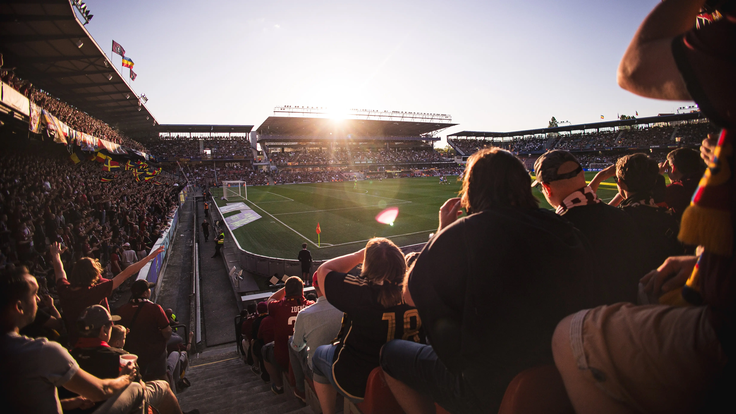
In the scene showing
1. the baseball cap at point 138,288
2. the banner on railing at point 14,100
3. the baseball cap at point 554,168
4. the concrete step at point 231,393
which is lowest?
the concrete step at point 231,393

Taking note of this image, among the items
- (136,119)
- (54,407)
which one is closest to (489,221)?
(54,407)

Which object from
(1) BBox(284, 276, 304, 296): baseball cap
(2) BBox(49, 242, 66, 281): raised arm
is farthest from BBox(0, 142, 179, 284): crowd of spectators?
(1) BBox(284, 276, 304, 296): baseball cap

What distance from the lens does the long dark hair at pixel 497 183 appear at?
1.58 m

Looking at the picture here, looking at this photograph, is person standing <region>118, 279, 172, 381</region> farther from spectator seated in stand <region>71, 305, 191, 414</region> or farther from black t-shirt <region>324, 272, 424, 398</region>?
black t-shirt <region>324, 272, 424, 398</region>

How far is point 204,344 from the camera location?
880cm

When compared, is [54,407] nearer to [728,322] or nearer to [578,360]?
[578,360]

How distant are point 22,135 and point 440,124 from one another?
76547mm

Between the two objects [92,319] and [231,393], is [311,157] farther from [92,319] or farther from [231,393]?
[92,319]

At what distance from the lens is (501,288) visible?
1.37 metres

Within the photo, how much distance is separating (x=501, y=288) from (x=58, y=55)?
89.1 ft

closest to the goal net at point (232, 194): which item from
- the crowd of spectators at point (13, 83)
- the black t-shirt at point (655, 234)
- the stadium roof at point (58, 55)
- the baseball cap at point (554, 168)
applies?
the stadium roof at point (58, 55)

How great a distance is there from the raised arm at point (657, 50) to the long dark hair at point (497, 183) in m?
0.55

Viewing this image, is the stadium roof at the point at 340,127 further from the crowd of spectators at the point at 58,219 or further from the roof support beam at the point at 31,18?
the crowd of spectators at the point at 58,219

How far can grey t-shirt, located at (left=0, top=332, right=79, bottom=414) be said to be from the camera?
1825mm
